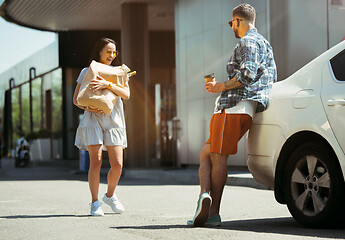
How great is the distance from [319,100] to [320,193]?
73 cm

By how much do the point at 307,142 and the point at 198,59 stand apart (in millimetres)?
12574

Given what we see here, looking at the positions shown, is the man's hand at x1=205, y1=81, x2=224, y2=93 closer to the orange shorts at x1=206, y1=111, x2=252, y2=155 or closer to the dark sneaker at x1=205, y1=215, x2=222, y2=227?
the orange shorts at x1=206, y1=111, x2=252, y2=155

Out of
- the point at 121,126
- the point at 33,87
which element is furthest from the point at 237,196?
the point at 33,87

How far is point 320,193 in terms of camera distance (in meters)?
5.68

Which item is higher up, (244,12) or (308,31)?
(308,31)

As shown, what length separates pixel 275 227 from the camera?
600 cm

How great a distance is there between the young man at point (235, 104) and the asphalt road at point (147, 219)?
319 millimetres

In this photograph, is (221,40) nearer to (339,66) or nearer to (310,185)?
(339,66)

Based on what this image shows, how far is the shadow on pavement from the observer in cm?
544

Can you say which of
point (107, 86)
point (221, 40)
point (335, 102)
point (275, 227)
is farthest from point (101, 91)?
point (221, 40)

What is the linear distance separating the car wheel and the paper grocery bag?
6.88ft

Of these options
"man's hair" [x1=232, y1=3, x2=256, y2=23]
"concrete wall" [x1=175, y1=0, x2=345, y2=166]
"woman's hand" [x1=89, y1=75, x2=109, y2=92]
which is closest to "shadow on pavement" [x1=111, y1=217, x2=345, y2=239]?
"woman's hand" [x1=89, y1=75, x2=109, y2=92]

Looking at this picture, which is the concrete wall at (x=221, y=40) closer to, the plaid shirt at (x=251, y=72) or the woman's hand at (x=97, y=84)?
the woman's hand at (x=97, y=84)

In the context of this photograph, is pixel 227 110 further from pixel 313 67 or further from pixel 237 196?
pixel 237 196
